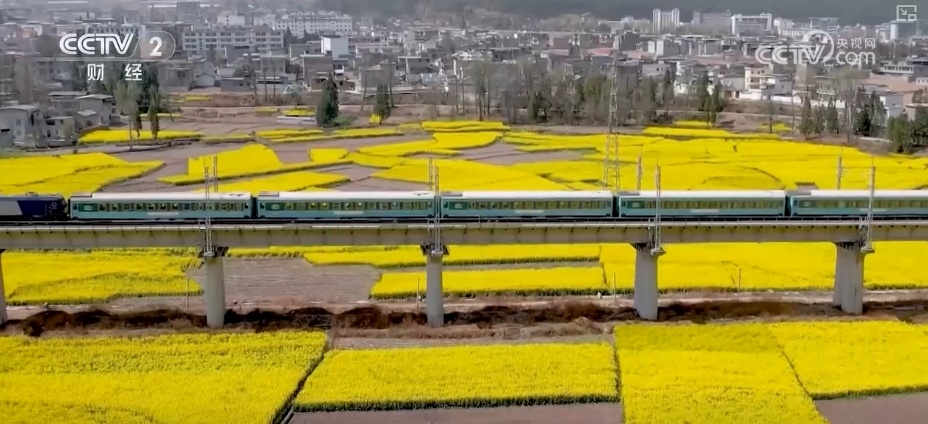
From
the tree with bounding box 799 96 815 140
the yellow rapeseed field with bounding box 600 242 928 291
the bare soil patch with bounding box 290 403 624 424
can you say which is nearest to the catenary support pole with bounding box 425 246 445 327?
the bare soil patch with bounding box 290 403 624 424

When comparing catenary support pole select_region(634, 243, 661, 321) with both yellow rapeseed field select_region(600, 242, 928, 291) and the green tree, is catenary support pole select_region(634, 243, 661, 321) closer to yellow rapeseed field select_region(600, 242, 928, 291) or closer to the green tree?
yellow rapeseed field select_region(600, 242, 928, 291)

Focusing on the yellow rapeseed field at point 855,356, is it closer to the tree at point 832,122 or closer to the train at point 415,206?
the train at point 415,206

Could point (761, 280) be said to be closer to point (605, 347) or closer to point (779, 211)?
point (779, 211)

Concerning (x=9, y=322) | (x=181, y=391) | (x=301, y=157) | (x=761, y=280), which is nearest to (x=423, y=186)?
(x=301, y=157)

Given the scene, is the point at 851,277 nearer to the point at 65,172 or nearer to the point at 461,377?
the point at 461,377


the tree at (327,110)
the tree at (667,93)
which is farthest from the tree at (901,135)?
the tree at (327,110)

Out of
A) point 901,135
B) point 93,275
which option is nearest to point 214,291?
point 93,275
